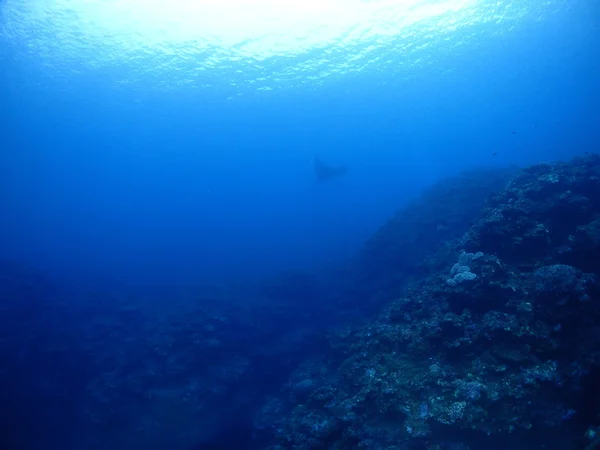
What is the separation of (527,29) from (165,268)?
172ft

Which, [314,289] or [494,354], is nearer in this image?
[494,354]

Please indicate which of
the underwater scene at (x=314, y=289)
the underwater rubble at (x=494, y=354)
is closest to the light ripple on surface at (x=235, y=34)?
the underwater scene at (x=314, y=289)

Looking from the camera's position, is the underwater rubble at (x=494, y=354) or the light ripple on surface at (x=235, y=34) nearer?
the underwater rubble at (x=494, y=354)

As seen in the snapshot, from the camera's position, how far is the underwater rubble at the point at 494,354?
6.71 metres

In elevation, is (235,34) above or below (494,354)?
above

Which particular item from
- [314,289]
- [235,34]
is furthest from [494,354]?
[235,34]

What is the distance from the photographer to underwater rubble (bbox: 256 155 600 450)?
264 inches

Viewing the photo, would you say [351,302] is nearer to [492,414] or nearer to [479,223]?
[479,223]

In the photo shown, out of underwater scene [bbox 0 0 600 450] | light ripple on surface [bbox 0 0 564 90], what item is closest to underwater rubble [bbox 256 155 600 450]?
underwater scene [bbox 0 0 600 450]

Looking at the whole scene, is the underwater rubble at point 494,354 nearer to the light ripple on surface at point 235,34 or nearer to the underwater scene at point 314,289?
the underwater scene at point 314,289

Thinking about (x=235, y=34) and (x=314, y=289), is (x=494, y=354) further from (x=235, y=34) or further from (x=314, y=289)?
(x=235, y=34)

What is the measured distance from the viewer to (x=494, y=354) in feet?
24.6

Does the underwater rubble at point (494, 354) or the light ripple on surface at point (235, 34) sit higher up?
the light ripple on surface at point (235, 34)

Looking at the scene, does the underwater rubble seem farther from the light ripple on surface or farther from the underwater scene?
the light ripple on surface
